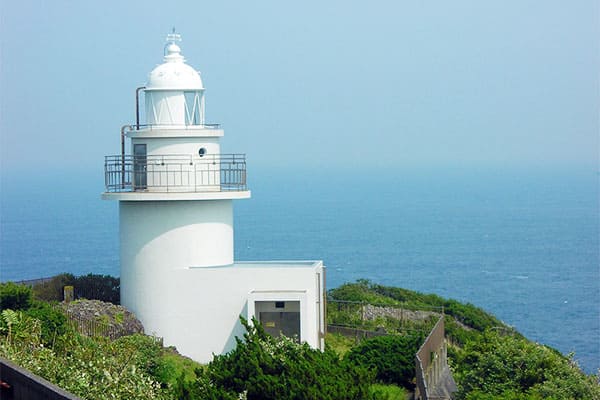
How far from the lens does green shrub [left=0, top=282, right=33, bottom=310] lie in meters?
20.0

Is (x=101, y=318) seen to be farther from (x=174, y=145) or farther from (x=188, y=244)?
(x=174, y=145)

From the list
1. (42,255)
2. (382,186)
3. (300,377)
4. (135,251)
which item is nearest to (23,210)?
(42,255)

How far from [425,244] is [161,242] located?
241 feet

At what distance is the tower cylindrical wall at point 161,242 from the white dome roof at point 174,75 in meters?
2.38

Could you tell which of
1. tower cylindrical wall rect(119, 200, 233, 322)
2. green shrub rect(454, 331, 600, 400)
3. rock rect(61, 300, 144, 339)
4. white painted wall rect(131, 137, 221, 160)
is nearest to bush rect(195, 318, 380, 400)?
green shrub rect(454, 331, 600, 400)

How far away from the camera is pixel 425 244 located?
94.3 m

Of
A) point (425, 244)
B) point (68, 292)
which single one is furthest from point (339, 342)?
point (425, 244)

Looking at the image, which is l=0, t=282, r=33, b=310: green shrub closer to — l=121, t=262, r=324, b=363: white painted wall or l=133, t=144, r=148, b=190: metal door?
l=121, t=262, r=324, b=363: white painted wall

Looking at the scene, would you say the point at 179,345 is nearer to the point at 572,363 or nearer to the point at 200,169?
the point at 200,169

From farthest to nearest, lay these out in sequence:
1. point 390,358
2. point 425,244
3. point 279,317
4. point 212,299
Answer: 1. point 425,244
2. point 279,317
3. point 212,299
4. point 390,358

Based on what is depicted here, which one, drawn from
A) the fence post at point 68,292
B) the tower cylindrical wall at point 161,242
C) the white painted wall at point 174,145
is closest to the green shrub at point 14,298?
the tower cylindrical wall at point 161,242

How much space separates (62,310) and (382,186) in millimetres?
178125

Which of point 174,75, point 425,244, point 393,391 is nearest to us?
point 393,391

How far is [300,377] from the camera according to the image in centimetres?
1508
